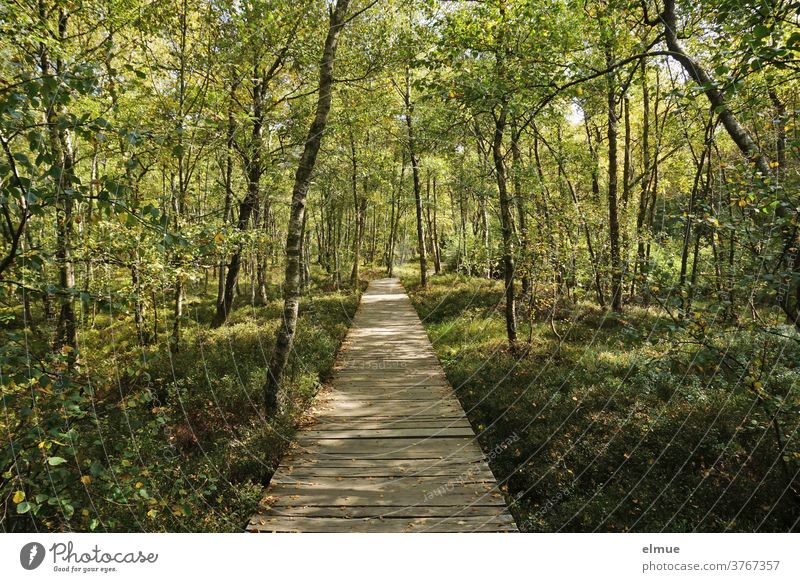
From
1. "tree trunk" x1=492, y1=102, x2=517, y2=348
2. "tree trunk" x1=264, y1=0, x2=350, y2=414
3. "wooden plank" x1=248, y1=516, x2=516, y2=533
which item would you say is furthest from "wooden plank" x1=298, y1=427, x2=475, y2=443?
"tree trunk" x1=492, y1=102, x2=517, y2=348

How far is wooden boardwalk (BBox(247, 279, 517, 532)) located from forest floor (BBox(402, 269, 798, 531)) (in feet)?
1.51

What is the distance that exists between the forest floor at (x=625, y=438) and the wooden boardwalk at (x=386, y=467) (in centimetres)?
46

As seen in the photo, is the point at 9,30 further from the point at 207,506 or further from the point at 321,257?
the point at 321,257

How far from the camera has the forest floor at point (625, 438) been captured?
4.84 metres

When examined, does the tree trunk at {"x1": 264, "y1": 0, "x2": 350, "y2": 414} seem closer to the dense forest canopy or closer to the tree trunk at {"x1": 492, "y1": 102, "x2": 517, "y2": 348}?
the dense forest canopy

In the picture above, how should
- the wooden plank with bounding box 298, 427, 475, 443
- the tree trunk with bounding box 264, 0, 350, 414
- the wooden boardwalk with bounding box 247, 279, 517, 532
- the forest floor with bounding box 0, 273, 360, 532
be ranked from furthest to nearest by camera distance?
the tree trunk with bounding box 264, 0, 350, 414
the wooden plank with bounding box 298, 427, 475, 443
the wooden boardwalk with bounding box 247, 279, 517, 532
the forest floor with bounding box 0, 273, 360, 532

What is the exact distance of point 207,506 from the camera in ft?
17.4

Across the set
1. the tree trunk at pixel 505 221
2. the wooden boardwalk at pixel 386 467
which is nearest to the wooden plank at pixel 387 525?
the wooden boardwalk at pixel 386 467

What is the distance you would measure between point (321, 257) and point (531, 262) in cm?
3221

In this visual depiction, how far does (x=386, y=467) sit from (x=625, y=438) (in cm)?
377

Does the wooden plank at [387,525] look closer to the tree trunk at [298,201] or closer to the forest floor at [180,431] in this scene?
the forest floor at [180,431]

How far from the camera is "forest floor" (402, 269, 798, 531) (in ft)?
15.9

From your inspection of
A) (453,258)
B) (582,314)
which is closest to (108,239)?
(582,314)
